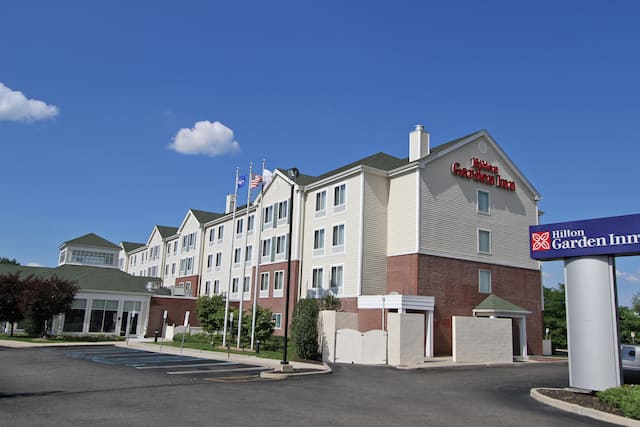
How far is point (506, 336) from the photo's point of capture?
98.7 ft

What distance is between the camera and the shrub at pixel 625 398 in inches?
509

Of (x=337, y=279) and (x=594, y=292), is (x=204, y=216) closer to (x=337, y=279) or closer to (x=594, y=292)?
(x=337, y=279)

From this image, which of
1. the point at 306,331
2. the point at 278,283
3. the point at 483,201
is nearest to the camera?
the point at 306,331

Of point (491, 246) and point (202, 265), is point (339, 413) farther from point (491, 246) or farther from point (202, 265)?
point (202, 265)

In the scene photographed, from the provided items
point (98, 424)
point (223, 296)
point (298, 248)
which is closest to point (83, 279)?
point (223, 296)

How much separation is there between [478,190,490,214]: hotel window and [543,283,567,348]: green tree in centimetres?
2464

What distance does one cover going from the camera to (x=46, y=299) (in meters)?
40.6

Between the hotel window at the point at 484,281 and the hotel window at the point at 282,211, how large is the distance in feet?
52.4

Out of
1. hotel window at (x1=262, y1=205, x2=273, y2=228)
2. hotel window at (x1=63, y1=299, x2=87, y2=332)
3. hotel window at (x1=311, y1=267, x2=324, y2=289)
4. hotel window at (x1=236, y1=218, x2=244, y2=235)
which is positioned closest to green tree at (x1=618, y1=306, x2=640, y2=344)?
hotel window at (x1=311, y1=267, x2=324, y2=289)


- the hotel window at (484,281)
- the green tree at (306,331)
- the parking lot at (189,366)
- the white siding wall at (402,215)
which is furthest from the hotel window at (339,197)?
the parking lot at (189,366)

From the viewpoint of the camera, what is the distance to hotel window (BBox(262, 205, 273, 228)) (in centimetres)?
4608

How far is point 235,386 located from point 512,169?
29.3 metres

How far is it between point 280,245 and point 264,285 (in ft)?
13.0

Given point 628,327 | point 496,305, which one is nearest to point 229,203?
point 496,305
